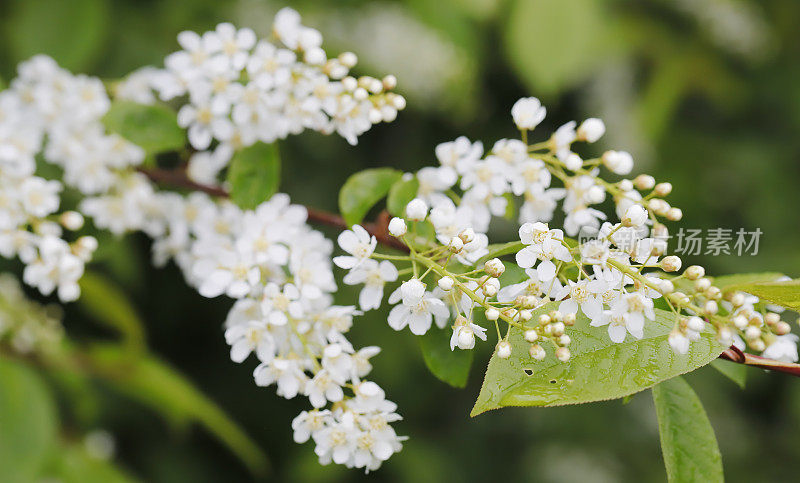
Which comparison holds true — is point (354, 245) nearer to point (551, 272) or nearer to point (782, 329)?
point (551, 272)

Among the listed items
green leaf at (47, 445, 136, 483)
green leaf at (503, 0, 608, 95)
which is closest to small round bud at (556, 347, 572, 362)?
green leaf at (503, 0, 608, 95)

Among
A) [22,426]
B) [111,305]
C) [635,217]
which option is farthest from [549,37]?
[22,426]

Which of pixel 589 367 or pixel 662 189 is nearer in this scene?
pixel 589 367

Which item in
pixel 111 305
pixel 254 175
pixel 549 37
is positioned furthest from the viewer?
pixel 549 37

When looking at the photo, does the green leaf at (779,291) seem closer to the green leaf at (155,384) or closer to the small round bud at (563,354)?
the small round bud at (563,354)

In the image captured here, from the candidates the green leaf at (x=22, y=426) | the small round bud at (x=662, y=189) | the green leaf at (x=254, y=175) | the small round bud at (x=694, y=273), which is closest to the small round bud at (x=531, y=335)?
the small round bud at (x=694, y=273)

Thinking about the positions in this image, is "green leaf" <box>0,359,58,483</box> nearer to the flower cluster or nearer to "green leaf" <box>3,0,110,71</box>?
"green leaf" <box>3,0,110,71</box>
